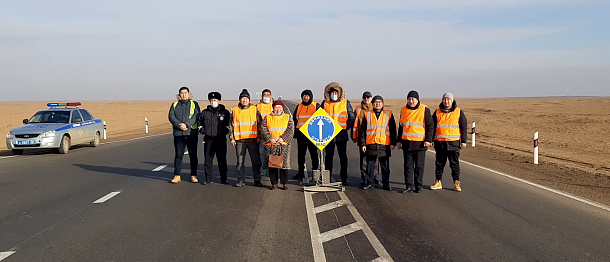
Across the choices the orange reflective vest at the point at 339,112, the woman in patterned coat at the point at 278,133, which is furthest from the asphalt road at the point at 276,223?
the orange reflective vest at the point at 339,112

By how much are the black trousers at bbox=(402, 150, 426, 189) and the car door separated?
1296 centimetres

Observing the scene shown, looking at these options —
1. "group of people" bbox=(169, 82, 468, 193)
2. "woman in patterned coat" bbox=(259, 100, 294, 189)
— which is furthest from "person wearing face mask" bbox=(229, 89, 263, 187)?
"woman in patterned coat" bbox=(259, 100, 294, 189)

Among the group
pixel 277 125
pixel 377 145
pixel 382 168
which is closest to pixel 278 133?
pixel 277 125

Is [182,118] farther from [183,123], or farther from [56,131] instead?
[56,131]

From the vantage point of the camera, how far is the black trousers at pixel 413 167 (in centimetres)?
947

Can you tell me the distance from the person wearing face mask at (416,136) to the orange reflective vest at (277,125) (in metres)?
2.19

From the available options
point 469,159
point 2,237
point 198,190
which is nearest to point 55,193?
point 198,190

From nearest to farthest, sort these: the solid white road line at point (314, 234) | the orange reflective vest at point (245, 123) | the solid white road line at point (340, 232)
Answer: the solid white road line at point (314, 234)
the solid white road line at point (340, 232)
the orange reflective vest at point (245, 123)

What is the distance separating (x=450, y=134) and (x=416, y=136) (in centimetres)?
67

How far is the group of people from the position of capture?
953cm

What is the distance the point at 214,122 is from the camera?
10.4 m

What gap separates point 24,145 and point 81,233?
11.9 meters

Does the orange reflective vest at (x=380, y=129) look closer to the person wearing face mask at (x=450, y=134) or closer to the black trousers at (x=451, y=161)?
the person wearing face mask at (x=450, y=134)

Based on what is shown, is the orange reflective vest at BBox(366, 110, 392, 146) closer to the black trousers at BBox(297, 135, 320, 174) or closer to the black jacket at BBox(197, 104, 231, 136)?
the black trousers at BBox(297, 135, 320, 174)
